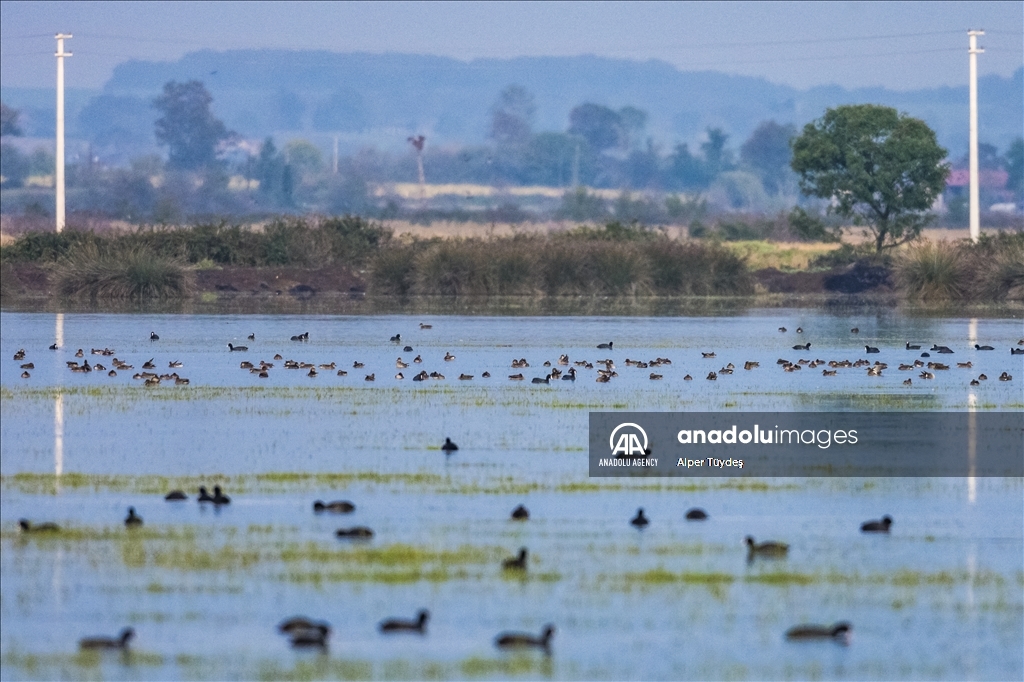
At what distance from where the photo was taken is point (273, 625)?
43.1 ft

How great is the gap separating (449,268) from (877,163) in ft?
55.4

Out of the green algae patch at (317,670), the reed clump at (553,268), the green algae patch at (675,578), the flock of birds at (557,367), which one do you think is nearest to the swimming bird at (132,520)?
the green algae patch at (675,578)

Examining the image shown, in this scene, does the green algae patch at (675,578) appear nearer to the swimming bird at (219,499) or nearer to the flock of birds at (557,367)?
the swimming bird at (219,499)

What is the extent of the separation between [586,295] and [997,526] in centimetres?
4819

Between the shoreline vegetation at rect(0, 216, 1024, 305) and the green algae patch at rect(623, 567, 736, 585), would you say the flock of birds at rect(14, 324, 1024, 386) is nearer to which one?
the green algae patch at rect(623, 567, 736, 585)

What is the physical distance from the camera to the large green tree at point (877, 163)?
6938 cm

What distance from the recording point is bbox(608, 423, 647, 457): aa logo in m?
22.0

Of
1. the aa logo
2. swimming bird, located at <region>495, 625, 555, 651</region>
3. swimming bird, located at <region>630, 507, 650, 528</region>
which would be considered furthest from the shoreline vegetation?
swimming bird, located at <region>495, 625, 555, 651</region>

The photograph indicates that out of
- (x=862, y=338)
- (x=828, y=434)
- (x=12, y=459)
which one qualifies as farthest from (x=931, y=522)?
(x=862, y=338)

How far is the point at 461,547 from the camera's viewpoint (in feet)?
52.0

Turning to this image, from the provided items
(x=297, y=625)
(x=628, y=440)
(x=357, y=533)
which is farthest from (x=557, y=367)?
(x=297, y=625)

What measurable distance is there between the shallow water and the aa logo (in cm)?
52

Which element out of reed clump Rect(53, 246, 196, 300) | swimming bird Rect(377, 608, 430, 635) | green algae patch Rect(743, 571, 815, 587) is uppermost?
reed clump Rect(53, 246, 196, 300)

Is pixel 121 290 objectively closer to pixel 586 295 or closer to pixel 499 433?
pixel 586 295
